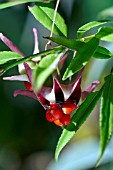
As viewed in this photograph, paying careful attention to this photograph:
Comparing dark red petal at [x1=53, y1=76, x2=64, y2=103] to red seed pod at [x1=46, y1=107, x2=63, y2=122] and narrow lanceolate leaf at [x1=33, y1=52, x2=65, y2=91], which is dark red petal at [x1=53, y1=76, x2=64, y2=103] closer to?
red seed pod at [x1=46, y1=107, x2=63, y2=122]

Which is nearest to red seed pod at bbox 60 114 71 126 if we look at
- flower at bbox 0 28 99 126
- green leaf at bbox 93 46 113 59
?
flower at bbox 0 28 99 126

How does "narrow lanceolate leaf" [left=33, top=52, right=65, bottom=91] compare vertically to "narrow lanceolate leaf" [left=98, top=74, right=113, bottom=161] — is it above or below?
above

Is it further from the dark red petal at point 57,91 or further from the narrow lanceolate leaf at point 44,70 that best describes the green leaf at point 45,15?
the narrow lanceolate leaf at point 44,70

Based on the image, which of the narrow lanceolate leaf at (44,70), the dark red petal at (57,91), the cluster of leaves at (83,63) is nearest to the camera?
the narrow lanceolate leaf at (44,70)

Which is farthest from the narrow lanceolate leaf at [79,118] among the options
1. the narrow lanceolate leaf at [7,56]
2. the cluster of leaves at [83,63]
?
the narrow lanceolate leaf at [7,56]

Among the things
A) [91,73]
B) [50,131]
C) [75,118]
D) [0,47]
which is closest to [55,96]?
[75,118]
